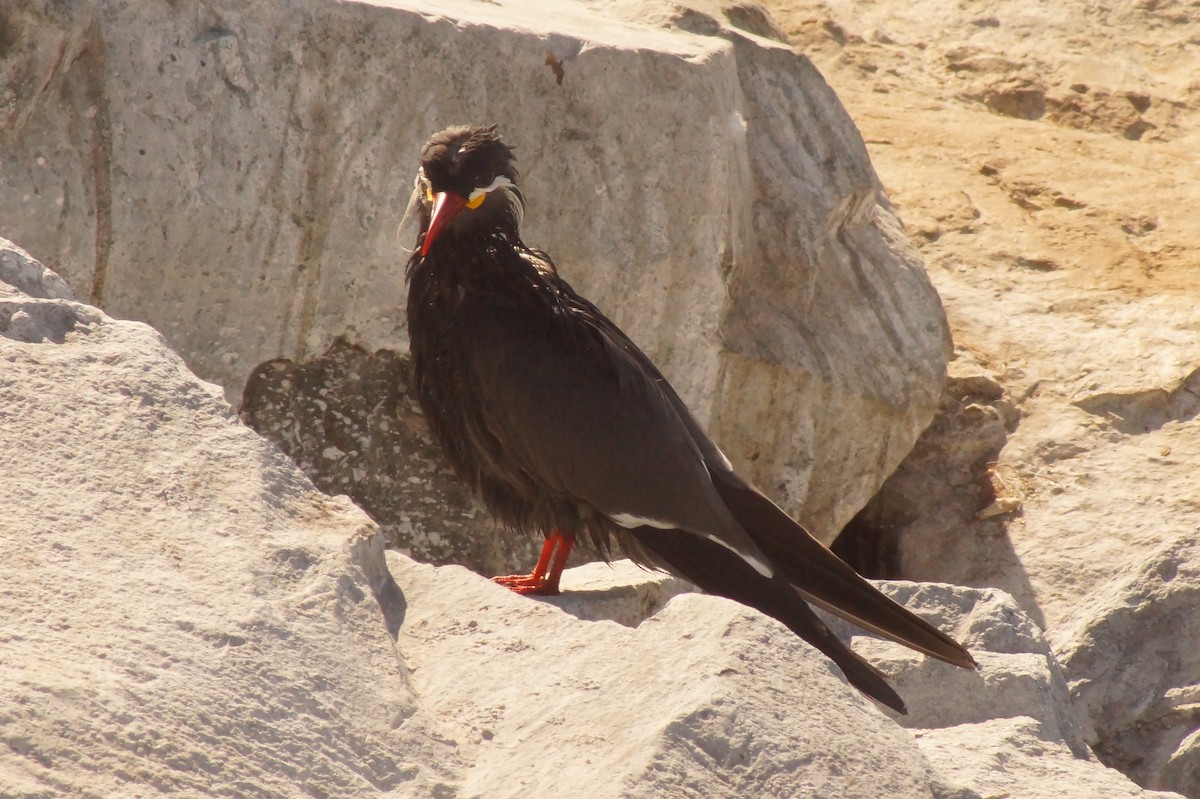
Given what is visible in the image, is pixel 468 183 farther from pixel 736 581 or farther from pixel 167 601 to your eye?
pixel 167 601

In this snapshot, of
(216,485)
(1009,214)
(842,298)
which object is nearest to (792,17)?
(1009,214)

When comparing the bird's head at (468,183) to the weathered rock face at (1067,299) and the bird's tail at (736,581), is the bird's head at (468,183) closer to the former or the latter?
the bird's tail at (736,581)

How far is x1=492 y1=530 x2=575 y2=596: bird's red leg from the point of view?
4137 millimetres

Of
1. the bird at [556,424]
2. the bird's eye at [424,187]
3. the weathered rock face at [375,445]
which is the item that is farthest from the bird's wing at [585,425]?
the weathered rock face at [375,445]

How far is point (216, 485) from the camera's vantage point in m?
2.92

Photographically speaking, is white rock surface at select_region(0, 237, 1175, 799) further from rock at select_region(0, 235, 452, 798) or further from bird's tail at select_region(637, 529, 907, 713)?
bird's tail at select_region(637, 529, 907, 713)

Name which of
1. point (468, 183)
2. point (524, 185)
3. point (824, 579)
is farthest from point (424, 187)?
point (824, 579)

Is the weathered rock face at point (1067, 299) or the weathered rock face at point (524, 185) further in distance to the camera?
the weathered rock face at point (524, 185)

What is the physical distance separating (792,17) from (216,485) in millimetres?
7245

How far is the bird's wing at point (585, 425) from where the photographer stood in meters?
4.18

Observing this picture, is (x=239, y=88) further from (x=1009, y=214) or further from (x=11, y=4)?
(x=1009, y=214)

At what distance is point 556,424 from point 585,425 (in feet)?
0.28

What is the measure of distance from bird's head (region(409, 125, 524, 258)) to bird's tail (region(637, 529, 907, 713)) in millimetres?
1072

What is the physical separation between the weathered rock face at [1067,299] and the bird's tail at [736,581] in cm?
91
